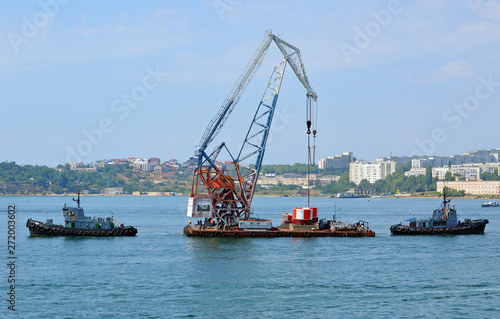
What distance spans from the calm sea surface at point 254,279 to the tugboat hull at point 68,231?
8.26ft

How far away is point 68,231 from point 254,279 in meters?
36.2

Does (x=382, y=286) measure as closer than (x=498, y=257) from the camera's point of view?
Yes

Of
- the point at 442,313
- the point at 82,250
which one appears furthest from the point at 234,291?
the point at 82,250

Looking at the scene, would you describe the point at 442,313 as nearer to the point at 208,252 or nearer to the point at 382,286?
the point at 382,286

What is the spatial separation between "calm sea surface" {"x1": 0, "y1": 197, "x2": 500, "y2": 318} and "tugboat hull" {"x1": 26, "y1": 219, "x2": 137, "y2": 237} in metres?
2.52

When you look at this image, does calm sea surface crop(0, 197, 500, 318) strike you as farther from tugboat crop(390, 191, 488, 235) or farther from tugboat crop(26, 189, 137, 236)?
tugboat crop(390, 191, 488, 235)

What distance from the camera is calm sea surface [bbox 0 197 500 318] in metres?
44.1

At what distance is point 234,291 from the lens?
49.2 metres

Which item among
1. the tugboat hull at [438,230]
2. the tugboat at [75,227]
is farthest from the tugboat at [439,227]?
the tugboat at [75,227]

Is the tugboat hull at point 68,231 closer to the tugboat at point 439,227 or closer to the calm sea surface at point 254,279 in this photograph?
the calm sea surface at point 254,279

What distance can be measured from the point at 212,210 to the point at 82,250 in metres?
19.1

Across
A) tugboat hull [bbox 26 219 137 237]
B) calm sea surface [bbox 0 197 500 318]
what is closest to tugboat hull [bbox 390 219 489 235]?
calm sea surface [bbox 0 197 500 318]

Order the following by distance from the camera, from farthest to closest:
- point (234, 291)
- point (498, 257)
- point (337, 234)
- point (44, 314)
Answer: point (337, 234) < point (498, 257) < point (234, 291) < point (44, 314)

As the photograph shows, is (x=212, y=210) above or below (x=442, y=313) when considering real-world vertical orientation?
above
